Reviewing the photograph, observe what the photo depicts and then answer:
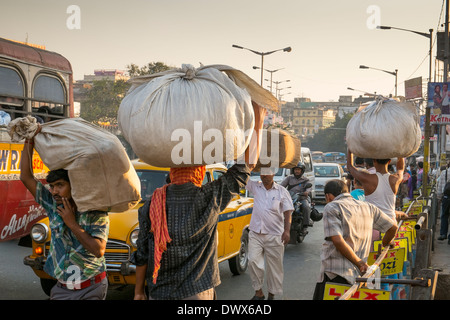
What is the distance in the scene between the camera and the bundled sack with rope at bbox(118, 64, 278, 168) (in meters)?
2.96

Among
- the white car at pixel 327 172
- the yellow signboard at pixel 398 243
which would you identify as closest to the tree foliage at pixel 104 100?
the white car at pixel 327 172

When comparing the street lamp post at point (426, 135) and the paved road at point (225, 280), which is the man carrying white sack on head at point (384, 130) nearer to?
the street lamp post at point (426, 135)

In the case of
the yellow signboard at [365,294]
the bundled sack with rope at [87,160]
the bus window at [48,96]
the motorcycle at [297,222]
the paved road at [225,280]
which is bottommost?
the paved road at [225,280]

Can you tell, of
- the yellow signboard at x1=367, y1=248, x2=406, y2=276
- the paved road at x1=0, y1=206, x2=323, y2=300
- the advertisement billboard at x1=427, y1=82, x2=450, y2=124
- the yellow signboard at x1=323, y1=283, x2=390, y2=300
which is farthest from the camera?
the advertisement billboard at x1=427, y1=82, x2=450, y2=124

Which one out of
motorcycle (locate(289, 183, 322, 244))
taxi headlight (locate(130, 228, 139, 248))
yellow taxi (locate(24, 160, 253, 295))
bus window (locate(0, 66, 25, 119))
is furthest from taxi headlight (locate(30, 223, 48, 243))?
motorcycle (locate(289, 183, 322, 244))

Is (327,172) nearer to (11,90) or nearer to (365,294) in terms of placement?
(11,90)

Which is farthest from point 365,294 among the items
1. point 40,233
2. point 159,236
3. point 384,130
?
point 40,233

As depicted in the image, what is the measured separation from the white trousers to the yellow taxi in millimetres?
731

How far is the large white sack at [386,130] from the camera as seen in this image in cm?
514

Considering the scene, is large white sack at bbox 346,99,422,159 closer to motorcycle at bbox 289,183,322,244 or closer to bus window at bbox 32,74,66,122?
bus window at bbox 32,74,66,122

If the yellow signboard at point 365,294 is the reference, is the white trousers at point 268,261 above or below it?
below

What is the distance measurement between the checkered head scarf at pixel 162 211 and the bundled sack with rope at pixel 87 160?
1.39ft

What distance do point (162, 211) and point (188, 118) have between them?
655mm

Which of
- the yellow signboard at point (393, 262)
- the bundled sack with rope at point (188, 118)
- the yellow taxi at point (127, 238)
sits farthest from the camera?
the yellow taxi at point (127, 238)
